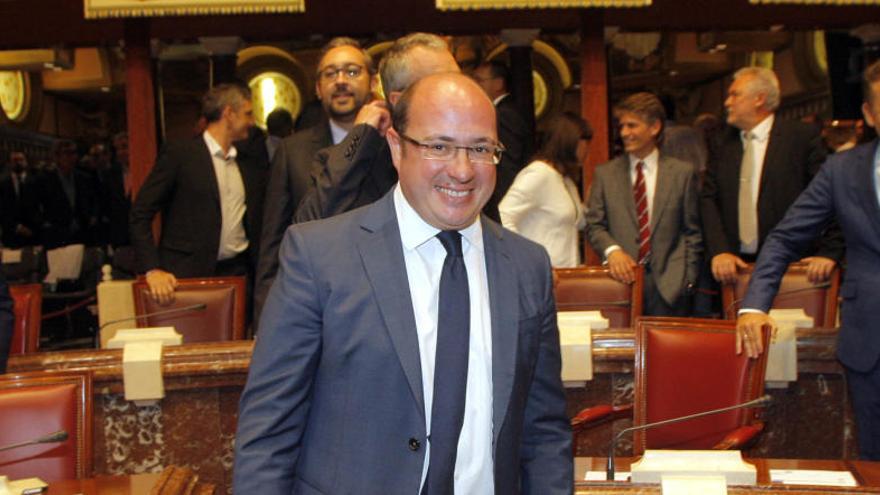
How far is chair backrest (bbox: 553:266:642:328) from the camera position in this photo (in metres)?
3.82

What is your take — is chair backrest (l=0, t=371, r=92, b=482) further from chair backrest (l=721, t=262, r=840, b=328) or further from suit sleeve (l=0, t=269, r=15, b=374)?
chair backrest (l=721, t=262, r=840, b=328)

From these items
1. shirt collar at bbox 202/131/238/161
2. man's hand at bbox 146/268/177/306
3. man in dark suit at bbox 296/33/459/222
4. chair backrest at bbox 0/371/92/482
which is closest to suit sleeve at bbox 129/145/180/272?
shirt collar at bbox 202/131/238/161

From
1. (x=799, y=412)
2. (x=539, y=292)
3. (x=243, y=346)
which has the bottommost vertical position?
(x=799, y=412)

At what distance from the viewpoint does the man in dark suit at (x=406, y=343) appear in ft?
5.50

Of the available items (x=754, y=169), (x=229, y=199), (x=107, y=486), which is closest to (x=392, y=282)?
(x=107, y=486)

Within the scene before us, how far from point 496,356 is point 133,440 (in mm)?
1677

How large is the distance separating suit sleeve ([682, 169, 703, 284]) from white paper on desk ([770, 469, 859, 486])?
2.29m

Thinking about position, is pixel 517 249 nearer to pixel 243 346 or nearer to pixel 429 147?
pixel 429 147

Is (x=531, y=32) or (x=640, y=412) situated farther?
(x=531, y=32)

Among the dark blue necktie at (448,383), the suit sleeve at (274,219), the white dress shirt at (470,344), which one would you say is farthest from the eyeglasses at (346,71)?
the dark blue necktie at (448,383)

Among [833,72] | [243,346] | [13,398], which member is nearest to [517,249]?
[13,398]

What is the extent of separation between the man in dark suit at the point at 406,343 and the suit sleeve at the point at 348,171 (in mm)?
548

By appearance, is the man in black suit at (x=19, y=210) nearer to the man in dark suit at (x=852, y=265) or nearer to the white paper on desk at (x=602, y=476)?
the man in dark suit at (x=852, y=265)

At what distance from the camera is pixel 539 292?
1856 millimetres
